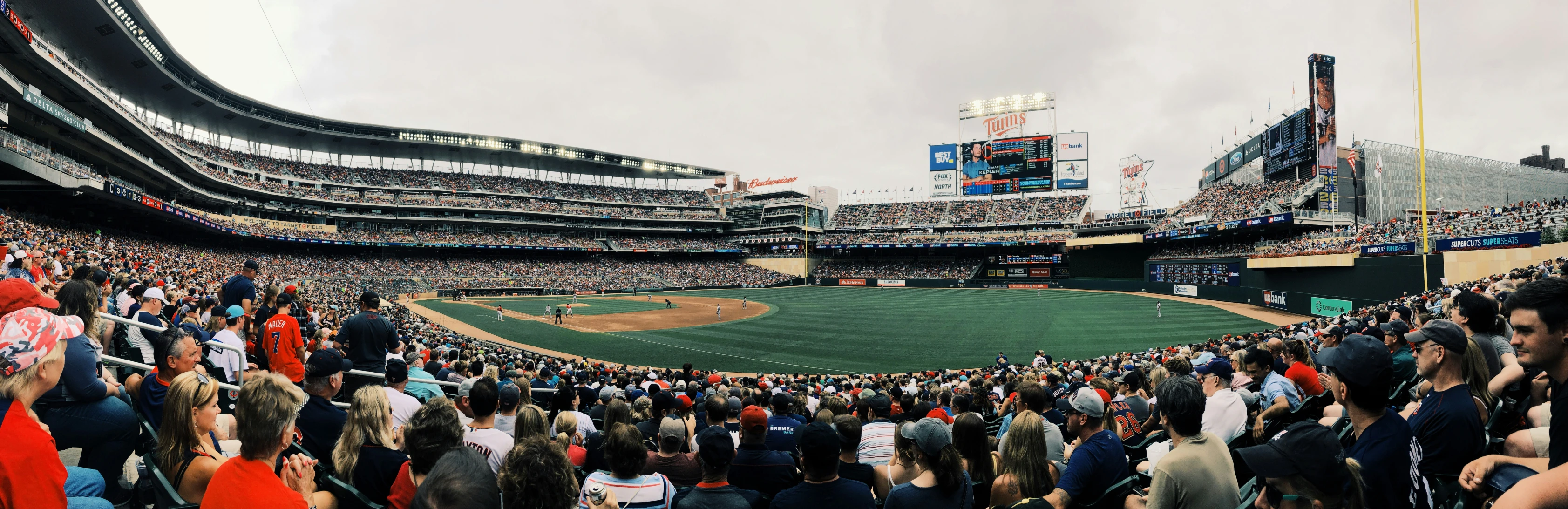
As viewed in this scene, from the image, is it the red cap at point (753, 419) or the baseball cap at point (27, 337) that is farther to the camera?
the red cap at point (753, 419)

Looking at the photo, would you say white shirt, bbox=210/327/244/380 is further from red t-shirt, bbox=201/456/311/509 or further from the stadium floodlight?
the stadium floodlight

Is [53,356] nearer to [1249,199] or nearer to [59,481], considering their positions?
[59,481]

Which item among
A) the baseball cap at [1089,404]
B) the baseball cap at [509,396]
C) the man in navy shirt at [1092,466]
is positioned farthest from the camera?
the baseball cap at [509,396]

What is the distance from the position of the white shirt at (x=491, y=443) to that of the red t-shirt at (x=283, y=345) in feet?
15.4

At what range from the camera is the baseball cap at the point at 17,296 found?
11.7ft

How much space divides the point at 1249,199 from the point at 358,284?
82250 mm

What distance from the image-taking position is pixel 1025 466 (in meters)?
3.70

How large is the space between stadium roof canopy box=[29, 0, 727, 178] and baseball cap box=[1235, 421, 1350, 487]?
156ft

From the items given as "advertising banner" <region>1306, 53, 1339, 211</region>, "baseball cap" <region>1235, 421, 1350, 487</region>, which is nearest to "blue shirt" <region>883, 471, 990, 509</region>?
"baseball cap" <region>1235, 421, 1350, 487</region>

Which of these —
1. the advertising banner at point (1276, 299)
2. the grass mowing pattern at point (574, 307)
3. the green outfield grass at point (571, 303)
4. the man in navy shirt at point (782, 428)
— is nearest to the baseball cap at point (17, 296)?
the man in navy shirt at point (782, 428)

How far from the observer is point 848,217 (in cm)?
9781

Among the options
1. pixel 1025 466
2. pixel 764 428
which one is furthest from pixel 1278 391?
pixel 764 428

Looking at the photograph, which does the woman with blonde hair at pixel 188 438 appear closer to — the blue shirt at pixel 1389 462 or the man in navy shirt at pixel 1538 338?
the blue shirt at pixel 1389 462

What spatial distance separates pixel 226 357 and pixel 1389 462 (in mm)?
9679
